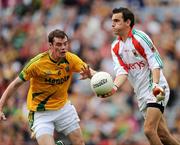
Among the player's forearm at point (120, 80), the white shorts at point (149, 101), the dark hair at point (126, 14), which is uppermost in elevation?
the dark hair at point (126, 14)

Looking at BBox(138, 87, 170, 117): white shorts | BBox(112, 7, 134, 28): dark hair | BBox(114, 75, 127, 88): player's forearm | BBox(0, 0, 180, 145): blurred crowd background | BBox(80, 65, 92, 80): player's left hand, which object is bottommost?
BBox(0, 0, 180, 145): blurred crowd background

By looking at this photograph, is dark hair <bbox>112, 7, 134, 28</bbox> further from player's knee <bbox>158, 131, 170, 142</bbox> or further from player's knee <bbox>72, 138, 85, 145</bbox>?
player's knee <bbox>72, 138, 85, 145</bbox>

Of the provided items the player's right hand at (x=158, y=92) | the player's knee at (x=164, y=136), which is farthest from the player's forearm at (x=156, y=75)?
the player's knee at (x=164, y=136)

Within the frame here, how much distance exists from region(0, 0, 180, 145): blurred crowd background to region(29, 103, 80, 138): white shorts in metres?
3.44

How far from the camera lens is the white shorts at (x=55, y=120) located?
1364cm

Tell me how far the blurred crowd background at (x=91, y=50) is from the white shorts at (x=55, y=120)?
135 inches

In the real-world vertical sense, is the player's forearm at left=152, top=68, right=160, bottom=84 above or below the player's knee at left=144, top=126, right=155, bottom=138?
above

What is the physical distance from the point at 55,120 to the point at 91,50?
6.22 m

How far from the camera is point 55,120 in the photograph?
45.2 feet

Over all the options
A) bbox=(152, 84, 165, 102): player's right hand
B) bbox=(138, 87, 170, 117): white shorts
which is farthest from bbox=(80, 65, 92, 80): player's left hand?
bbox=(152, 84, 165, 102): player's right hand

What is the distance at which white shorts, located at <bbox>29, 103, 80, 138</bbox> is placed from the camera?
13.6m

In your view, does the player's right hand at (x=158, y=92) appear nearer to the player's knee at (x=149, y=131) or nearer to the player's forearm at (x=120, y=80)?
the player's knee at (x=149, y=131)

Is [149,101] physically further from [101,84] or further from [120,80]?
[101,84]

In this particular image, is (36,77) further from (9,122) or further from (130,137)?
(9,122)
